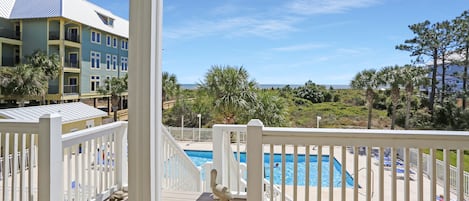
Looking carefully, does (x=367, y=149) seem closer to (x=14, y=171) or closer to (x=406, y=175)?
(x=406, y=175)

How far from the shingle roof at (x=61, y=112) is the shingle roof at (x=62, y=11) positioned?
580 millimetres

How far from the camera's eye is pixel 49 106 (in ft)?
7.11

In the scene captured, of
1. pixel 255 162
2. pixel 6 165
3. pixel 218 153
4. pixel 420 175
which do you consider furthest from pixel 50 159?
pixel 420 175

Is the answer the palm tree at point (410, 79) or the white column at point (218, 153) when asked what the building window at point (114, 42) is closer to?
the white column at point (218, 153)

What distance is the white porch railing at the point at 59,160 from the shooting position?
6.07 feet

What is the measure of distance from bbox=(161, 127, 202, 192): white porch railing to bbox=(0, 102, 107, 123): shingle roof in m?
0.70

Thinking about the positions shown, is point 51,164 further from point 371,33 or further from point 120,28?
point 371,33

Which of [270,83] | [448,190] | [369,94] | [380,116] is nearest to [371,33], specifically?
[369,94]

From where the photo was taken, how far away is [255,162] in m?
1.64

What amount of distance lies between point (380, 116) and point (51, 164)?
2045 mm

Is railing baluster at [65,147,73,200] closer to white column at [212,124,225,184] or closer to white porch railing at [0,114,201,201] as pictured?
white porch railing at [0,114,201,201]

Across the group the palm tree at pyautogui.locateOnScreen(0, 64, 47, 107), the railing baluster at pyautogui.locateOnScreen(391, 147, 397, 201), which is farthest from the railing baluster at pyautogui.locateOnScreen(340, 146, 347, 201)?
the palm tree at pyautogui.locateOnScreen(0, 64, 47, 107)

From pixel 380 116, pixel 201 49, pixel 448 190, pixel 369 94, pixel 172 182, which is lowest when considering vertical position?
pixel 172 182

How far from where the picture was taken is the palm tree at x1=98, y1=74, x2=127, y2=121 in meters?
2.03
